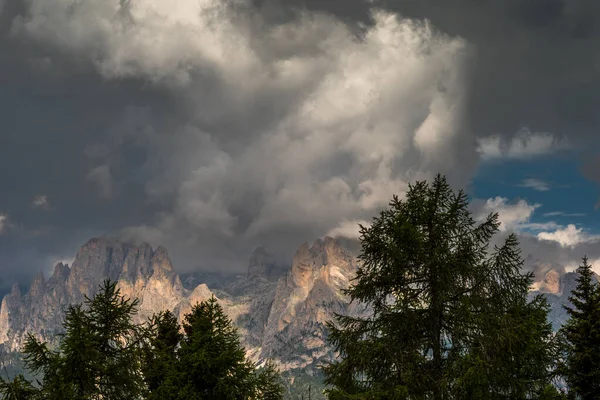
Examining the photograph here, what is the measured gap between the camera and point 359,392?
54.4 ft

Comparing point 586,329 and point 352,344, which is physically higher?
point 586,329

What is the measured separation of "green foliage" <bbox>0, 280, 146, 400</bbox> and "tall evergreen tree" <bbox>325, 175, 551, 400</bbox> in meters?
9.22

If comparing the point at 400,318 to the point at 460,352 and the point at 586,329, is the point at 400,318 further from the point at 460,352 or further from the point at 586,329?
the point at 586,329

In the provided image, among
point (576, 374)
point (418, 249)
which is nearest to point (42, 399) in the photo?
point (418, 249)

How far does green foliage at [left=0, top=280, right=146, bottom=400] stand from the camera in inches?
750

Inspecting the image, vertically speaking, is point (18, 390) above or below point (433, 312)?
below

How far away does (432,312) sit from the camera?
1689 cm

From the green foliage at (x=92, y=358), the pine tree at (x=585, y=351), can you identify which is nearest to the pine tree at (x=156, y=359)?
the green foliage at (x=92, y=358)

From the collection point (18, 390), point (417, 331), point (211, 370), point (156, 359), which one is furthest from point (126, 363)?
point (417, 331)

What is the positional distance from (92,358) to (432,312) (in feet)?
45.1

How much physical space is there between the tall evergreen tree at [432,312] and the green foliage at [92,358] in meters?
9.22

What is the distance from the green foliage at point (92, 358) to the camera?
19062 mm

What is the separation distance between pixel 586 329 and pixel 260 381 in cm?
1809

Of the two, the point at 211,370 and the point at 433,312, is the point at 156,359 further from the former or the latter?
the point at 433,312
